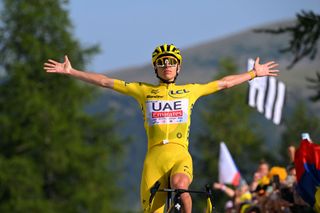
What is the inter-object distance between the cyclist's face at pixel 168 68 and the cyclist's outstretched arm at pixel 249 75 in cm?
55

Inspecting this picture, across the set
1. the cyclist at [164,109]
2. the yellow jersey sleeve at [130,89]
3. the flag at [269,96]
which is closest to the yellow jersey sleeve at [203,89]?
the cyclist at [164,109]

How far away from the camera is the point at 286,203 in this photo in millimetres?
16953

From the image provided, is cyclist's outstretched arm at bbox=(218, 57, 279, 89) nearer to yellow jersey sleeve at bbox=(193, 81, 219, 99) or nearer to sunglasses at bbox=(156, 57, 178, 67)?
yellow jersey sleeve at bbox=(193, 81, 219, 99)

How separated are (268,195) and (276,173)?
34.3 inches

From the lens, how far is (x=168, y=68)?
13.1 metres

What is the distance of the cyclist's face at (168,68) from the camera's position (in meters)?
13.1

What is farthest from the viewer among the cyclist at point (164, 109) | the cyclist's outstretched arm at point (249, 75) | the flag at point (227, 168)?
the flag at point (227, 168)

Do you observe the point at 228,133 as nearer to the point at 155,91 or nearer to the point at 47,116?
the point at 47,116

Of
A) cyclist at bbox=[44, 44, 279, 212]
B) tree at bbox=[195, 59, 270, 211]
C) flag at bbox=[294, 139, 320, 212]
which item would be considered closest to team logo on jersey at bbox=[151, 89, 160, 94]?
cyclist at bbox=[44, 44, 279, 212]

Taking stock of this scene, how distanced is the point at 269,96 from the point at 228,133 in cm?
6083

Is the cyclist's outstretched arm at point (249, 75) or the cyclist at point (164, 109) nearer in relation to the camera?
the cyclist at point (164, 109)

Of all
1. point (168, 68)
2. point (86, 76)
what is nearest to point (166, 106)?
point (168, 68)

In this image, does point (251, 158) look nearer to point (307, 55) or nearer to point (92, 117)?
point (92, 117)

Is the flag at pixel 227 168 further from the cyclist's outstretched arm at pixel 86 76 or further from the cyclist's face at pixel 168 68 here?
the cyclist's face at pixel 168 68
